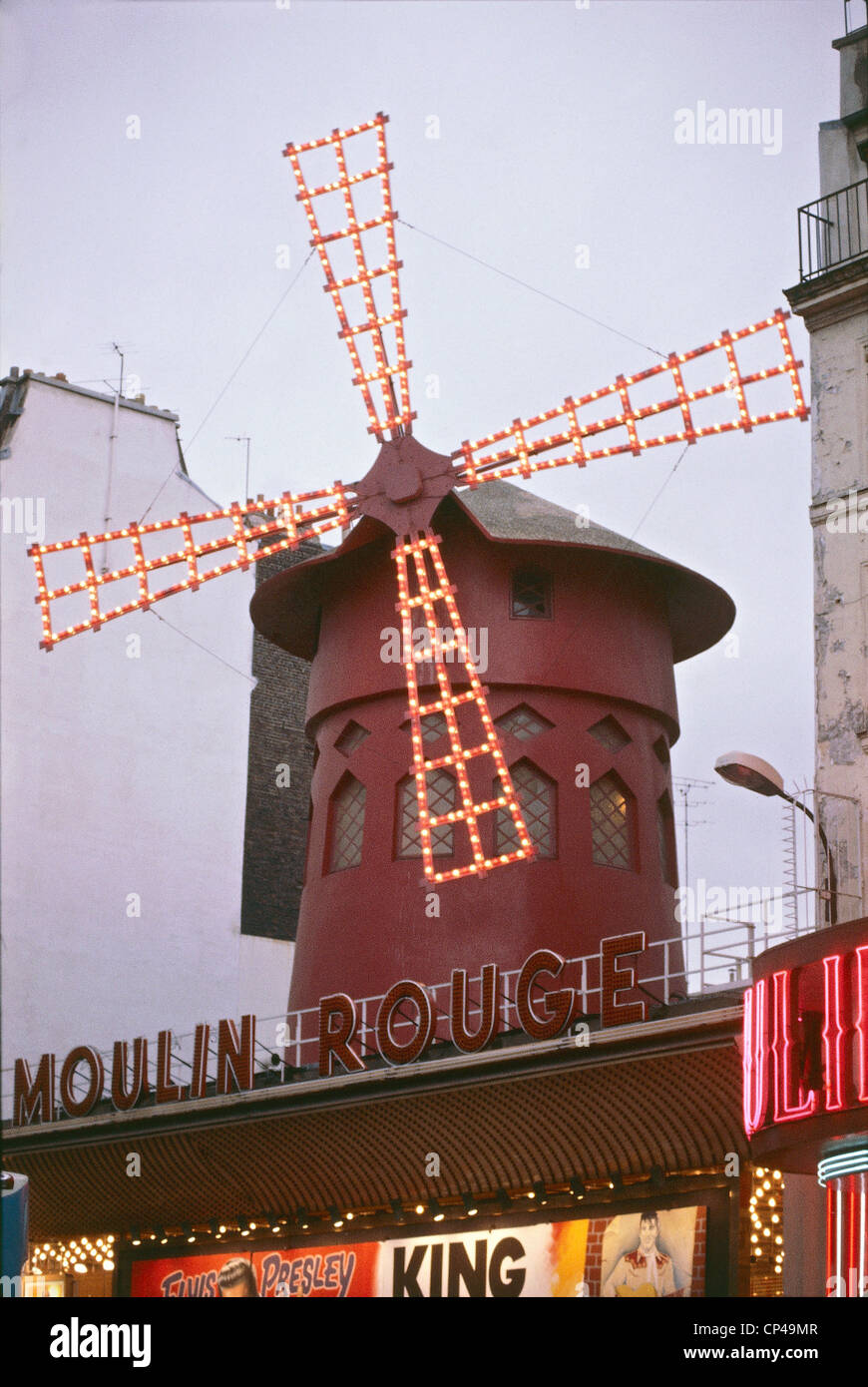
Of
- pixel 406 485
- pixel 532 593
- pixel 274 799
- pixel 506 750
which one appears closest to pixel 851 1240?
pixel 506 750

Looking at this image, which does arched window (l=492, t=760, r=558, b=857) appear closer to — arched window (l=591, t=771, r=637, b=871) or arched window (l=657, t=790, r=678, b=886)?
arched window (l=591, t=771, r=637, b=871)

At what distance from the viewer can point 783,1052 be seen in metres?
11.4

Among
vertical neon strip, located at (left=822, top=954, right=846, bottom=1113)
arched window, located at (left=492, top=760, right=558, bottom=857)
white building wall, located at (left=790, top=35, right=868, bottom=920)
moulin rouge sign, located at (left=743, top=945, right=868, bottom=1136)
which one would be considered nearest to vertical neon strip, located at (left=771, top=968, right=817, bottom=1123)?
moulin rouge sign, located at (left=743, top=945, right=868, bottom=1136)

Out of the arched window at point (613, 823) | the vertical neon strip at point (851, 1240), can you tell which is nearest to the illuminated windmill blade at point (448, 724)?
the arched window at point (613, 823)

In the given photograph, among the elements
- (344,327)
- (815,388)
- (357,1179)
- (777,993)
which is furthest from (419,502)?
(777,993)

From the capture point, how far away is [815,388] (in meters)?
14.2

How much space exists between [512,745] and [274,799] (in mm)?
6452

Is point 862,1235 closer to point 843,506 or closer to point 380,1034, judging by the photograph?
point 380,1034

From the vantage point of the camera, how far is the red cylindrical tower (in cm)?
1631

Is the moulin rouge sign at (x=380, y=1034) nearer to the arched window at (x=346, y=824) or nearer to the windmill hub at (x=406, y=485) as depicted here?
the arched window at (x=346, y=824)

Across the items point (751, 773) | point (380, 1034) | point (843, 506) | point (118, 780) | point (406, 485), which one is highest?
point (406, 485)

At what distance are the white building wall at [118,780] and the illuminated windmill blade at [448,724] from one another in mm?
4792
